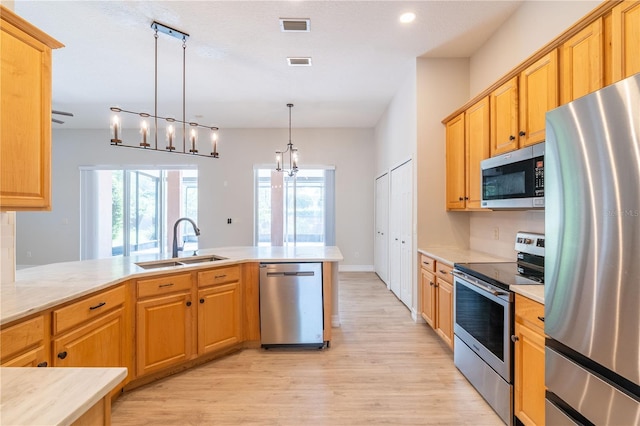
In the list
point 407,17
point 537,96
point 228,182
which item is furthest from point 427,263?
point 228,182

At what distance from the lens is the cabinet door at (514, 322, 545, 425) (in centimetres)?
155

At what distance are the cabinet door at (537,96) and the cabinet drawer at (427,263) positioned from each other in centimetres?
137

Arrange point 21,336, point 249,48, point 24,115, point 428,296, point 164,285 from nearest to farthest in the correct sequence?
1. point 21,336
2. point 24,115
3. point 164,285
4. point 428,296
5. point 249,48

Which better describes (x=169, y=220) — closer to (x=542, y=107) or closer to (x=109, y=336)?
(x=109, y=336)

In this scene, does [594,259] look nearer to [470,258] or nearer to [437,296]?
[470,258]

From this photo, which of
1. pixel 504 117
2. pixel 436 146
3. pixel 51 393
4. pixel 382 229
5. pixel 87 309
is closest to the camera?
pixel 51 393

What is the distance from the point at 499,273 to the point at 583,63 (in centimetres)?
136

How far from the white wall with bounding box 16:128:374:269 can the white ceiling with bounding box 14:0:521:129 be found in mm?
1336

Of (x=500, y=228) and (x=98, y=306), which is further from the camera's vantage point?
(x=500, y=228)

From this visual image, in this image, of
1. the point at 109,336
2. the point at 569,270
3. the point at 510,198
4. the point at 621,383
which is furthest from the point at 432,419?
the point at 109,336

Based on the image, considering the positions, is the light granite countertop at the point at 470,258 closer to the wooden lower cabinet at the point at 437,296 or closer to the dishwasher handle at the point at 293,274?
the wooden lower cabinet at the point at 437,296

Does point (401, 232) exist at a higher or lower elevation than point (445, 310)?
higher

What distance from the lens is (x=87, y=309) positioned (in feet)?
5.81

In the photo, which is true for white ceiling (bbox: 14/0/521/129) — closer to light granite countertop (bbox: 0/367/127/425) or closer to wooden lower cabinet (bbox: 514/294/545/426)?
wooden lower cabinet (bbox: 514/294/545/426)
